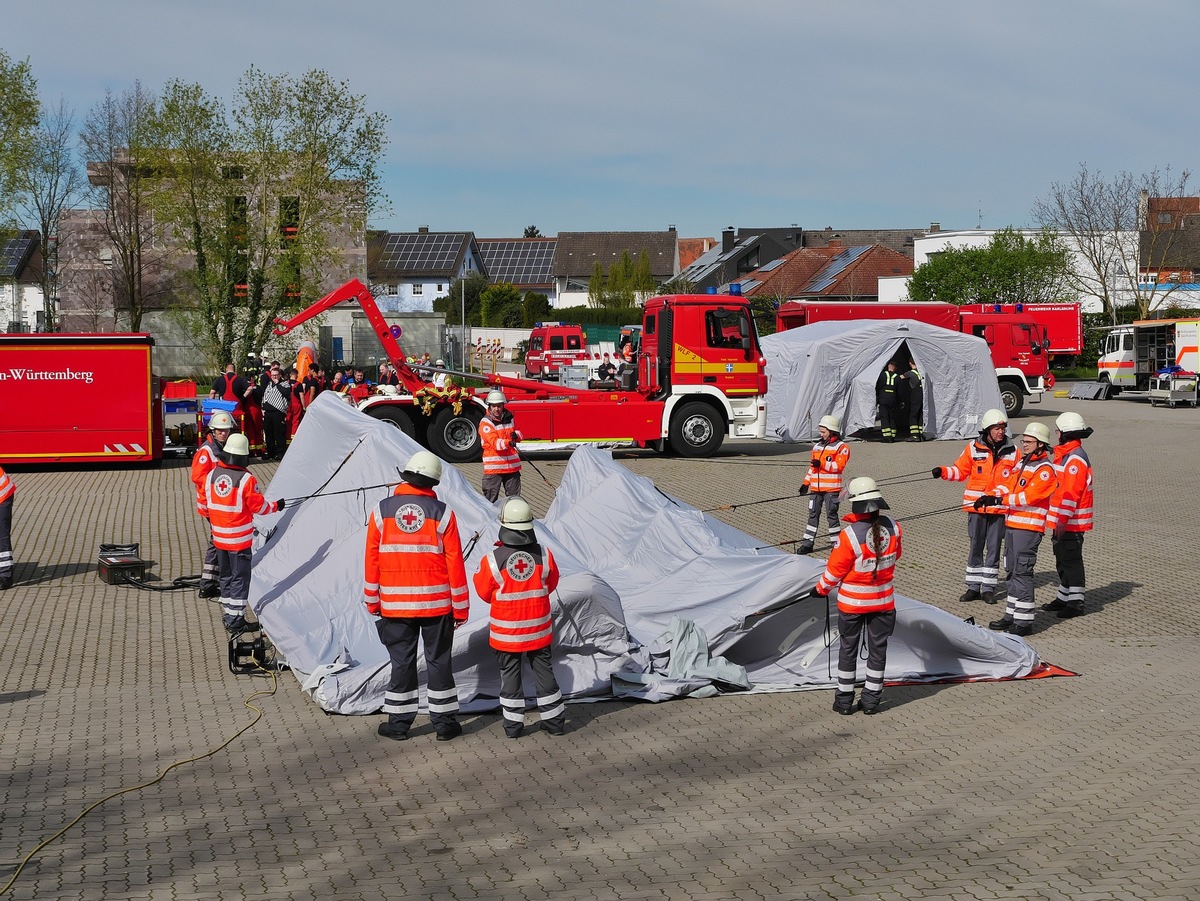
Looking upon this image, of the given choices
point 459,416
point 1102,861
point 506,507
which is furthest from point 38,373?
point 1102,861

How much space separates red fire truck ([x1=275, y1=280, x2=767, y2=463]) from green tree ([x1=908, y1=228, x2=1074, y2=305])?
32.6 m

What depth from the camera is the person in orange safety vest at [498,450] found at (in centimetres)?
1399

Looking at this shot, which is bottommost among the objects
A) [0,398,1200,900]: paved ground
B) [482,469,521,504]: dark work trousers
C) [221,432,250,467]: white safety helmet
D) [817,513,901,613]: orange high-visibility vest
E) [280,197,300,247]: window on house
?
[0,398,1200,900]: paved ground

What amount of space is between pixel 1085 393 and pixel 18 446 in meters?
30.9

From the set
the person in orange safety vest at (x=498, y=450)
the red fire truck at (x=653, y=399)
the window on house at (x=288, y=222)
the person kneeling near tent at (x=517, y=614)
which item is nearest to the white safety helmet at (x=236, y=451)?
the person kneeling near tent at (x=517, y=614)

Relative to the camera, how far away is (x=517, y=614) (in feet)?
23.7

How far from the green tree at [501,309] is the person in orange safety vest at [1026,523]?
204ft

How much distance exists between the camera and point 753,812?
6.03 meters

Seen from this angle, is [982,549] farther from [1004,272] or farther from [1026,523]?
[1004,272]

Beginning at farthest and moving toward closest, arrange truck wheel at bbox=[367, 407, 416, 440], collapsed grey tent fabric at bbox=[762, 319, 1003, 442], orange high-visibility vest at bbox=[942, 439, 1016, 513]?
1. collapsed grey tent fabric at bbox=[762, 319, 1003, 442]
2. truck wheel at bbox=[367, 407, 416, 440]
3. orange high-visibility vest at bbox=[942, 439, 1016, 513]

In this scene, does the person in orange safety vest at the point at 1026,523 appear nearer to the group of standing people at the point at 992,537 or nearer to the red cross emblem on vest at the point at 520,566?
the group of standing people at the point at 992,537

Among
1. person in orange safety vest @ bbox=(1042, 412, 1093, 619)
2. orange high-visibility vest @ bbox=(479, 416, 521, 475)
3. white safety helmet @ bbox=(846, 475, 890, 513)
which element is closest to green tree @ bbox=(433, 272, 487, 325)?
orange high-visibility vest @ bbox=(479, 416, 521, 475)

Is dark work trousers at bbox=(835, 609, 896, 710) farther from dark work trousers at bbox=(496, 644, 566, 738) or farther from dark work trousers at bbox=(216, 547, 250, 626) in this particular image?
dark work trousers at bbox=(216, 547, 250, 626)

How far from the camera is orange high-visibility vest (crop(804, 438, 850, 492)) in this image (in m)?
12.6
